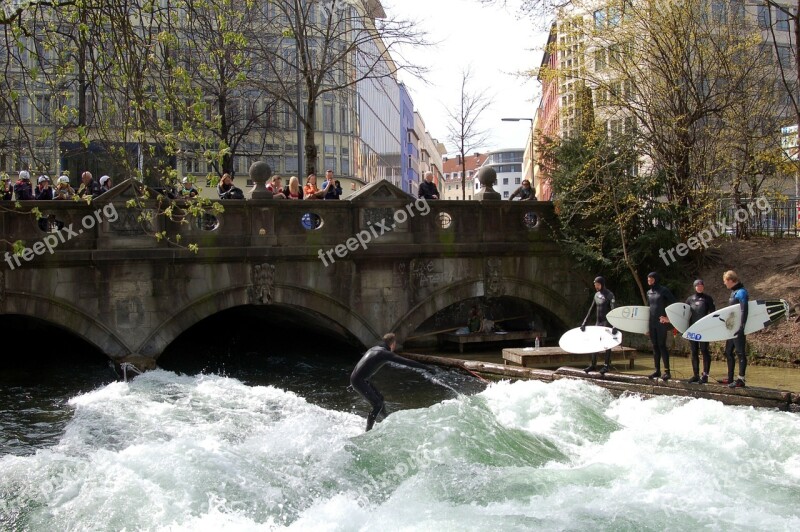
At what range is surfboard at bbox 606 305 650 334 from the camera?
576 inches

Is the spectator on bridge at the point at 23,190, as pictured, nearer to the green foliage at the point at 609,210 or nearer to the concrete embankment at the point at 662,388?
the concrete embankment at the point at 662,388

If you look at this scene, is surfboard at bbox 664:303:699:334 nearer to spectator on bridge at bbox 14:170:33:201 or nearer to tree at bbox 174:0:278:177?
tree at bbox 174:0:278:177

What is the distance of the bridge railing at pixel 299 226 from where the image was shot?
1582 cm

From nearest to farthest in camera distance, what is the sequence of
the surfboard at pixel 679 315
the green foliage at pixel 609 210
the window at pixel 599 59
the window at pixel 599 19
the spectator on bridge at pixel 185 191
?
the spectator on bridge at pixel 185 191 < the surfboard at pixel 679 315 < the green foliage at pixel 609 210 < the window at pixel 599 59 < the window at pixel 599 19

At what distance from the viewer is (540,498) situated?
859cm

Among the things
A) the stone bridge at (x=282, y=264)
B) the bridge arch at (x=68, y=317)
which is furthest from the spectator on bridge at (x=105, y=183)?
the bridge arch at (x=68, y=317)

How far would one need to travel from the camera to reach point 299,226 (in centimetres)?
1750

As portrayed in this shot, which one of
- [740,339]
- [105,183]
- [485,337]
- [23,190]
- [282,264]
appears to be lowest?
[485,337]

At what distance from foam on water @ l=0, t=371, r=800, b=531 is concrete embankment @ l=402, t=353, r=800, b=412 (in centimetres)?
33

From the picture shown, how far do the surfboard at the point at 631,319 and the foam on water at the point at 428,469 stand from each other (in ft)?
5.30

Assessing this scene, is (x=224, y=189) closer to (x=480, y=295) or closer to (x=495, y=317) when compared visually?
(x=480, y=295)

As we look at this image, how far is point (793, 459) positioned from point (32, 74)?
9.18m

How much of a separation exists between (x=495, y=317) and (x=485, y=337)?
229 centimetres

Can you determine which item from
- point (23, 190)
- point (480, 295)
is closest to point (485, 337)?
point (480, 295)
